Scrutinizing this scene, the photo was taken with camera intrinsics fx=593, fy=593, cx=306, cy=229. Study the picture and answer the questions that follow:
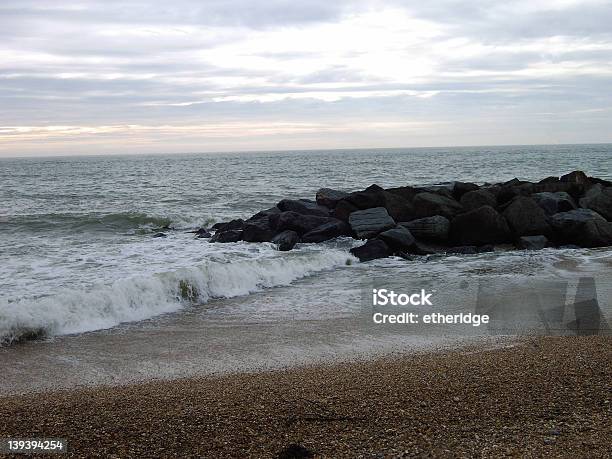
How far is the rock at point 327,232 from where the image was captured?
15414mm

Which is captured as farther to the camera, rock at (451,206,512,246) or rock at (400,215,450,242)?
rock at (400,215,450,242)

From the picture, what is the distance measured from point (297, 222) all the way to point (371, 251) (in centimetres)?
323

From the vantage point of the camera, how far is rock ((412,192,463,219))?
16219 mm

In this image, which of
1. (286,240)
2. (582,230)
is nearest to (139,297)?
(286,240)

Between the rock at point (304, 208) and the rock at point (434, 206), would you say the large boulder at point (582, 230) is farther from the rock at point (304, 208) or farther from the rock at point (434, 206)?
the rock at point (304, 208)

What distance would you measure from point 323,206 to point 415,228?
3957 millimetres

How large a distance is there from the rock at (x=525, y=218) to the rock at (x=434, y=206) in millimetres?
1418

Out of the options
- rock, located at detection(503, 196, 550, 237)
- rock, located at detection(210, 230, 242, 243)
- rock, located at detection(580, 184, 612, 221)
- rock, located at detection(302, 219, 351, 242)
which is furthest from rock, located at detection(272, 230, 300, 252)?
rock, located at detection(580, 184, 612, 221)

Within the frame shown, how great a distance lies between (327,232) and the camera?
15.5 metres

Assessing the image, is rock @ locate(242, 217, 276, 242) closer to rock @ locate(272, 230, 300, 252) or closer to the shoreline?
rock @ locate(272, 230, 300, 252)

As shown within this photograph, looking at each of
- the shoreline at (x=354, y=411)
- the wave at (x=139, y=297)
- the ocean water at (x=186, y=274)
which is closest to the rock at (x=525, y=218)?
the ocean water at (x=186, y=274)

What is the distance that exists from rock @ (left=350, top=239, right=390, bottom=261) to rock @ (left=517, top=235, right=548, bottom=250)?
3.38 metres

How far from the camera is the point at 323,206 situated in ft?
59.5

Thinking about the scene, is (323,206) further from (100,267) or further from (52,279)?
(52,279)
